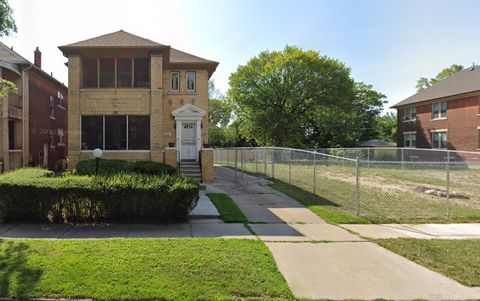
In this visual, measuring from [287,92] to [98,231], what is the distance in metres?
38.2

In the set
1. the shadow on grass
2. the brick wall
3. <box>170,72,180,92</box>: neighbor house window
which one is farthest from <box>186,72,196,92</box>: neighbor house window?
the brick wall

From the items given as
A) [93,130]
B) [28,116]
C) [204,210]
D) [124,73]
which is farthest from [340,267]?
[28,116]

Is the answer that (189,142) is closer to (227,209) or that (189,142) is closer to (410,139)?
(227,209)

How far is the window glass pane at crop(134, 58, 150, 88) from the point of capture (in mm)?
16906

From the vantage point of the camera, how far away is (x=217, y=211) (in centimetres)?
972

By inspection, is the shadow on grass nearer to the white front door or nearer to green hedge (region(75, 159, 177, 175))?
green hedge (region(75, 159, 177, 175))

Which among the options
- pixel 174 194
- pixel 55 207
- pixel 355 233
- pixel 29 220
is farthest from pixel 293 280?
pixel 29 220

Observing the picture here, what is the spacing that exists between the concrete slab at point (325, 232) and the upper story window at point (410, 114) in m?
34.3

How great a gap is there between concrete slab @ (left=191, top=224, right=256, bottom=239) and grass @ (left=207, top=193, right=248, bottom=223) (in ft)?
1.86

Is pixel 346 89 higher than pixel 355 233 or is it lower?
higher

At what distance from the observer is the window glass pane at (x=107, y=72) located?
1686cm

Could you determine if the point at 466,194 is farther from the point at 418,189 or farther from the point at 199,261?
the point at 199,261

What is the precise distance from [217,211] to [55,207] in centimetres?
392

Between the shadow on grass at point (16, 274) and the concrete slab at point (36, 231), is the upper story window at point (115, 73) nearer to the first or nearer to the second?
the concrete slab at point (36, 231)
